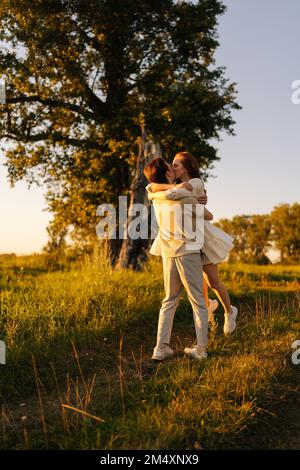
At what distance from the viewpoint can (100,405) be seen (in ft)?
17.4

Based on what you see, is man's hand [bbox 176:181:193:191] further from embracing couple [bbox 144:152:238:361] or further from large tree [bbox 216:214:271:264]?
large tree [bbox 216:214:271:264]

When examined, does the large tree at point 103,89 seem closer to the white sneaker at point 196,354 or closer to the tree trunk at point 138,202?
the tree trunk at point 138,202

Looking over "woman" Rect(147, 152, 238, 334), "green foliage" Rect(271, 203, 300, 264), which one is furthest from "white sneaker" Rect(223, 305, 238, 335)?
"green foliage" Rect(271, 203, 300, 264)

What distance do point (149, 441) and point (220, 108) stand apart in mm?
14535

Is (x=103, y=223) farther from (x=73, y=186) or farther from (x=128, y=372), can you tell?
(x=128, y=372)

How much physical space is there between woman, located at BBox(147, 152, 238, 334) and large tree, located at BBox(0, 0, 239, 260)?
9170mm

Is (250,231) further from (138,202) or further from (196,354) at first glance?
(196,354)

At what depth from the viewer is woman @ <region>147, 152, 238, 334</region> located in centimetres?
643

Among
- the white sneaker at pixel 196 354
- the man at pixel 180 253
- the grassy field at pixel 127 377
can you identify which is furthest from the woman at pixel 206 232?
the white sneaker at pixel 196 354

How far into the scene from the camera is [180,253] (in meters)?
6.44

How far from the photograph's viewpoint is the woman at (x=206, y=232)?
6426mm

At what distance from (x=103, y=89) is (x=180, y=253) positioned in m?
13.6

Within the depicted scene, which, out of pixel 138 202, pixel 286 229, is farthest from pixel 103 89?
pixel 286 229
